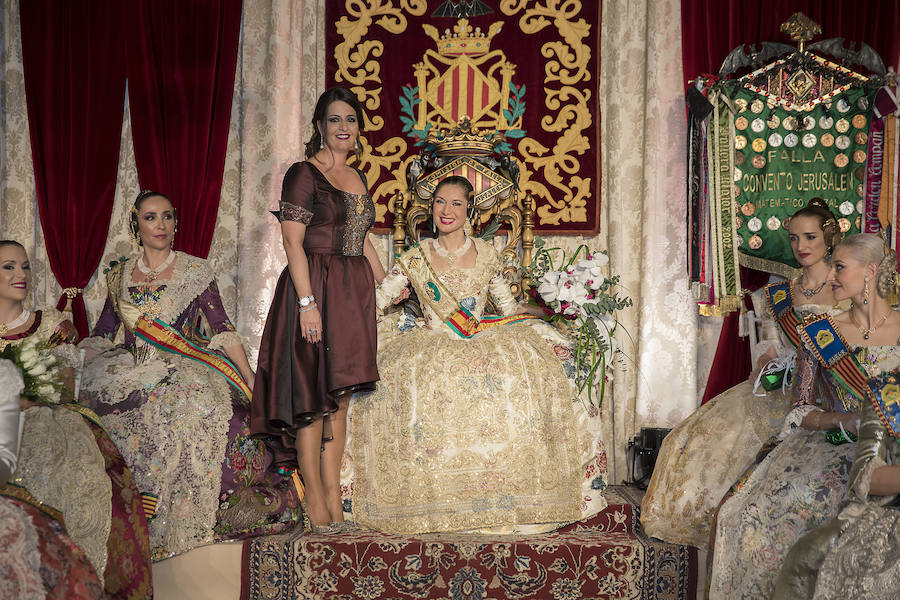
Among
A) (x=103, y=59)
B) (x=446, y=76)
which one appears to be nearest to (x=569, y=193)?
(x=446, y=76)

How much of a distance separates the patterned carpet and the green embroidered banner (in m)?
2.05

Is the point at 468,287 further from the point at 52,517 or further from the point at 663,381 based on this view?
the point at 52,517

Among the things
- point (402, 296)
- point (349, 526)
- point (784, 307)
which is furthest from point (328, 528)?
point (784, 307)

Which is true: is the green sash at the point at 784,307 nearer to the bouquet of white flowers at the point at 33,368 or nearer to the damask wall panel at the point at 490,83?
the damask wall panel at the point at 490,83

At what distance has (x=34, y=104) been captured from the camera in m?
5.41

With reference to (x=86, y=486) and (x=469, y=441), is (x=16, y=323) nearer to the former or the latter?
(x=86, y=486)

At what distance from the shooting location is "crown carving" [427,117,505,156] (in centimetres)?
506

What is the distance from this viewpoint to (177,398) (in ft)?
12.4

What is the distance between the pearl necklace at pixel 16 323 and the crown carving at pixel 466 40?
2.97 metres

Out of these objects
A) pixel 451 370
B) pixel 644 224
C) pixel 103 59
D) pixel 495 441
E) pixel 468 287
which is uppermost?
pixel 103 59

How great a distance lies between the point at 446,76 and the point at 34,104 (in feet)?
8.61

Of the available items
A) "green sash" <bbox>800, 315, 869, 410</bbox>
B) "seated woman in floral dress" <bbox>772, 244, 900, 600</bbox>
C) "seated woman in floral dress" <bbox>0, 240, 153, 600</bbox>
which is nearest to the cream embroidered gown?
"seated woman in floral dress" <bbox>0, 240, 153, 600</bbox>

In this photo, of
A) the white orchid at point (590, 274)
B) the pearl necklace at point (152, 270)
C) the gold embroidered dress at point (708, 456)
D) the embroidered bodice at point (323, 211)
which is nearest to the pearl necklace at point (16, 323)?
the pearl necklace at point (152, 270)

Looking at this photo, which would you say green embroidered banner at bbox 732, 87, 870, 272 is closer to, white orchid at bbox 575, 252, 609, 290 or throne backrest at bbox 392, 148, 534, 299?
white orchid at bbox 575, 252, 609, 290
